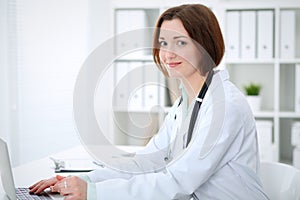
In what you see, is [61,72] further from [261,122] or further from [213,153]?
[213,153]

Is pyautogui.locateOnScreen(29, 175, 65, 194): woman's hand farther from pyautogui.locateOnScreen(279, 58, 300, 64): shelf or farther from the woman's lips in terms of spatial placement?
pyautogui.locateOnScreen(279, 58, 300, 64): shelf

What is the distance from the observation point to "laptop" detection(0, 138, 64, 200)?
1.17 meters

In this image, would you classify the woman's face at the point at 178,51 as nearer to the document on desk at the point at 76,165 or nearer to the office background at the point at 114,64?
the document on desk at the point at 76,165

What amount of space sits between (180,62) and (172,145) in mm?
309

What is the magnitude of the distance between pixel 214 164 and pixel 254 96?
7.59 feet

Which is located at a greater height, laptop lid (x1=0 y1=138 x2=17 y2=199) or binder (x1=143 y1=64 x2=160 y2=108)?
binder (x1=143 y1=64 x2=160 y2=108)

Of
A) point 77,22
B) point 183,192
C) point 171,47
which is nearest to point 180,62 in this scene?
Answer: point 171,47

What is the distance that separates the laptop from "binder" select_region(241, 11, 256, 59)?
2406mm

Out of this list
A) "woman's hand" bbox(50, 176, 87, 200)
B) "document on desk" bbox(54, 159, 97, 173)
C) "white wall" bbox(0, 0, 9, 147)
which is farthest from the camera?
"white wall" bbox(0, 0, 9, 147)

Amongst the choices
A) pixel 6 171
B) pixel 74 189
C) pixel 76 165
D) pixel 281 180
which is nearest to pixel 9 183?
pixel 6 171

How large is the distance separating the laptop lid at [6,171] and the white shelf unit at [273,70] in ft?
8.04

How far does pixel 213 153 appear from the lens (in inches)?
47.1

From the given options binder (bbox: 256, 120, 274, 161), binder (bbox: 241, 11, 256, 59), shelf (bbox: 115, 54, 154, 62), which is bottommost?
binder (bbox: 256, 120, 274, 161)

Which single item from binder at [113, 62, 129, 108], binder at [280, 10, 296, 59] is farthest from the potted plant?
binder at [113, 62, 129, 108]
